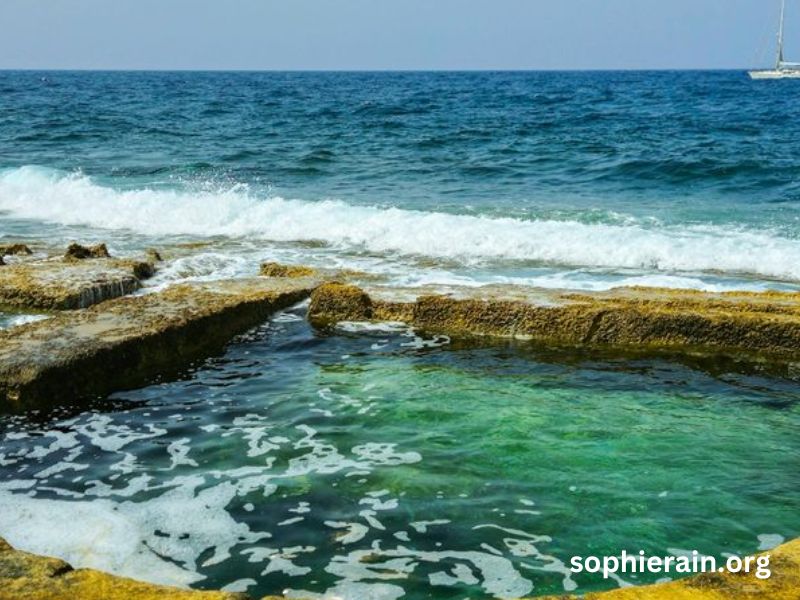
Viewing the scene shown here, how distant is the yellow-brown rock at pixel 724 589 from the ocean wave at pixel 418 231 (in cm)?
784

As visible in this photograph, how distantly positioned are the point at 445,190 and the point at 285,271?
8.68m

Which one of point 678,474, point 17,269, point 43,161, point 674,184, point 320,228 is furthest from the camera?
point 43,161

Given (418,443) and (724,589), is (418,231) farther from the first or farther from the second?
(724,589)

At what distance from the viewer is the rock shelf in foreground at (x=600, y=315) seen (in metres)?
6.27

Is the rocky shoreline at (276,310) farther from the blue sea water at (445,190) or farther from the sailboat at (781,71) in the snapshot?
the sailboat at (781,71)

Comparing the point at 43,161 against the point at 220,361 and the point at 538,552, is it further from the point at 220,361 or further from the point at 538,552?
the point at 538,552

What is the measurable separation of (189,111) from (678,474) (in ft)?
115

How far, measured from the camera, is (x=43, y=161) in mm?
21031

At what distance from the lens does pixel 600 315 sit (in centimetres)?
649

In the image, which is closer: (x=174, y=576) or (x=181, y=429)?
(x=174, y=576)

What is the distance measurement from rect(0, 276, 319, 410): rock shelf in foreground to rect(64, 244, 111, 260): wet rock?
2.52m

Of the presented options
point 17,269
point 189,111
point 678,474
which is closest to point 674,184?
point 17,269

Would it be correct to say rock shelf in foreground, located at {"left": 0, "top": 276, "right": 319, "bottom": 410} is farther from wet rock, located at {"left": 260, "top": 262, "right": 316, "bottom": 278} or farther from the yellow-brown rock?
the yellow-brown rock

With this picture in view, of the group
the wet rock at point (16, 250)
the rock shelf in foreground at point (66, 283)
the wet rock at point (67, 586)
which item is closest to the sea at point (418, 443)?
the rock shelf in foreground at point (66, 283)
